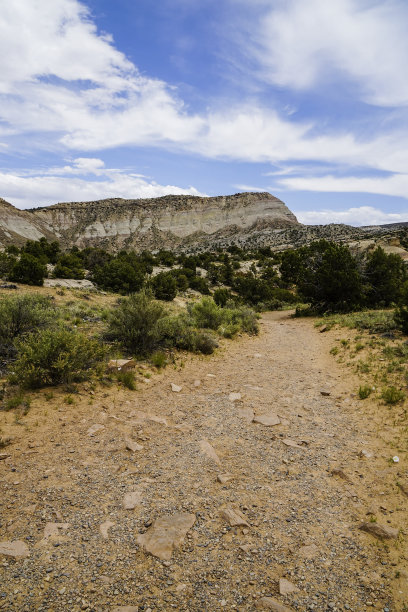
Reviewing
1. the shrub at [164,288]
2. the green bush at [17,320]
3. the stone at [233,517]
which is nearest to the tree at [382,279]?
the shrub at [164,288]

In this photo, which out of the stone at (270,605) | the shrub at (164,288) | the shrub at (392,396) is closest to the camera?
the stone at (270,605)

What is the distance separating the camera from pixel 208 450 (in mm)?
4637

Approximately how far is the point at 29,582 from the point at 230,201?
9711cm

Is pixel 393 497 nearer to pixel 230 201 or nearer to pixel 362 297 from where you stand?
pixel 362 297

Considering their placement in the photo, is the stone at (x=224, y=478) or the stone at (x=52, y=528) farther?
the stone at (x=224, y=478)

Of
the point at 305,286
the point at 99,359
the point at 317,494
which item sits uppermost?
the point at 305,286

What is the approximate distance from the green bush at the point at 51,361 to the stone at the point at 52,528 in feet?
10.2

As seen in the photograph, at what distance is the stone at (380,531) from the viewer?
3.18 metres

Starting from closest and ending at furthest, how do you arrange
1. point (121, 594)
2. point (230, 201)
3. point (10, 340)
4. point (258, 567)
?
point (121, 594)
point (258, 567)
point (10, 340)
point (230, 201)

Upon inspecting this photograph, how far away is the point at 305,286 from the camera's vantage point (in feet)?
67.3

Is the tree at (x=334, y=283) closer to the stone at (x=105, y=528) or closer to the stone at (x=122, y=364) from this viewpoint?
the stone at (x=122, y=364)

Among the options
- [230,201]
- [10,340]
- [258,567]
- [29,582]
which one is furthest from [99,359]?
Answer: [230,201]

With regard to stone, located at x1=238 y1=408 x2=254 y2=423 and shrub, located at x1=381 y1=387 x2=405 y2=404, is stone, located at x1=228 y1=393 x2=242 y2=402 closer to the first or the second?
stone, located at x1=238 y1=408 x2=254 y2=423

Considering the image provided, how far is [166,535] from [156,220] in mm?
90107
